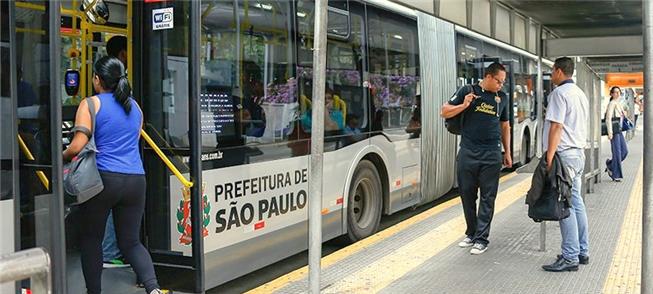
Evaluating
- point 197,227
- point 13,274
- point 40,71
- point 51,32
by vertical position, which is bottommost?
point 197,227

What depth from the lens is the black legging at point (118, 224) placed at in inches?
159

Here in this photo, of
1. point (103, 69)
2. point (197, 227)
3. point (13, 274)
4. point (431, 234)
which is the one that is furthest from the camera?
point (431, 234)

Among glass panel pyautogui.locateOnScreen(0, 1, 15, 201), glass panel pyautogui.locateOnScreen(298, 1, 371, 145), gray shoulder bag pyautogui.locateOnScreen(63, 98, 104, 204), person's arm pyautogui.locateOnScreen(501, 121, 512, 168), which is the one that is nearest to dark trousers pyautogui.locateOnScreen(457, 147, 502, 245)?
person's arm pyautogui.locateOnScreen(501, 121, 512, 168)

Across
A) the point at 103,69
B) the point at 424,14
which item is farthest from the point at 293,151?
the point at 424,14

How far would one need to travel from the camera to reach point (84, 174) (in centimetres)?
383

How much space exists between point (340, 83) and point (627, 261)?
3.07 metres

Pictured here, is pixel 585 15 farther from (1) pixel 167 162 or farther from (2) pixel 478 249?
(1) pixel 167 162

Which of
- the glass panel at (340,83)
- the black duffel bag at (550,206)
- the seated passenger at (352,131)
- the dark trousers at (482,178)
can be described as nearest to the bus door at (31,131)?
the glass panel at (340,83)

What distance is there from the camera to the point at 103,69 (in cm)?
405

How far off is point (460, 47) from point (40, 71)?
7.54 metres

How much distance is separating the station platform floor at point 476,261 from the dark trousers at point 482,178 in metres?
0.25

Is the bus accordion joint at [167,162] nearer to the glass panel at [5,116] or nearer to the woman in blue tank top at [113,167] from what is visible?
the woman in blue tank top at [113,167]

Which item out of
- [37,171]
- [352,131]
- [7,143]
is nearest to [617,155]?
[352,131]

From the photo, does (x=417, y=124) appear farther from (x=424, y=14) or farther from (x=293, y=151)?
(x=293, y=151)
